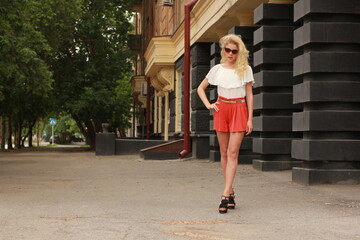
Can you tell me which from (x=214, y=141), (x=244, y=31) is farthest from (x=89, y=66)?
(x=244, y=31)

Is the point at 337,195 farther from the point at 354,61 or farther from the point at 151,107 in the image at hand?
the point at 151,107

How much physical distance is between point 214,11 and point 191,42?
11.0 ft

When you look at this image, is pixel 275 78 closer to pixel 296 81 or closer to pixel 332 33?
pixel 296 81

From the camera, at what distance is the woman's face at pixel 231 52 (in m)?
6.36

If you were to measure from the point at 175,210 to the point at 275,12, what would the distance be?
18.6 feet

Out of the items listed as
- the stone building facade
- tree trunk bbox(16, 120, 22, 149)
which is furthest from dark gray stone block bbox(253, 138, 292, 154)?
Answer: tree trunk bbox(16, 120, 22, 149)

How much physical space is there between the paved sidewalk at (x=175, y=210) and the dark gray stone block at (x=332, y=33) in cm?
205

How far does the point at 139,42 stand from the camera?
36250 mm

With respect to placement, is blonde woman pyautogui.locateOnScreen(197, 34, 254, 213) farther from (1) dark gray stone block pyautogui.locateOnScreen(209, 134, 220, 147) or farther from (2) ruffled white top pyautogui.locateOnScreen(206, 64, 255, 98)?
(1) dark gray stone block pyautogui.locateOnScreen(209, 134, 220, 147)

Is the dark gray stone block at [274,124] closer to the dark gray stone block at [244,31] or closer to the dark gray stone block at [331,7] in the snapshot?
the dark gray stone block at [244,31]

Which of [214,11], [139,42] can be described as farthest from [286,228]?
[139,42]

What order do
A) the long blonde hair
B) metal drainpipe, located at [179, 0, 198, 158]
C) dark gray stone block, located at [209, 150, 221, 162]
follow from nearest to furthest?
the long blonde hair → dark gray stone block, located at [209, 150, 221, 162] → metal drainpipe, located at [179, 0, 198, 158]

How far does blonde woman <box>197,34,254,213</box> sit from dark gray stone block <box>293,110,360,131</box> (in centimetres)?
250

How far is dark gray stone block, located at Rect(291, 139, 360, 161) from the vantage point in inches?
340
